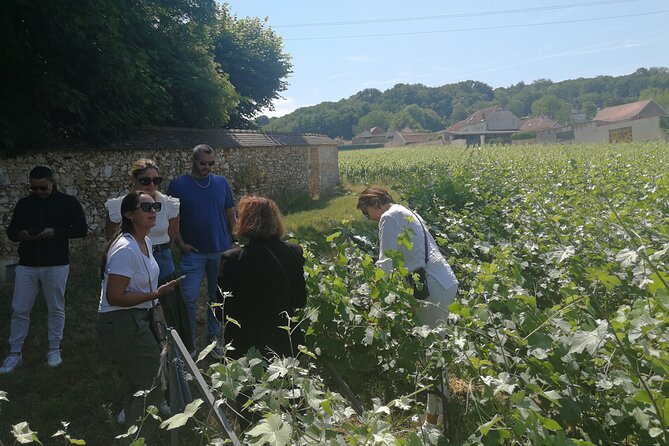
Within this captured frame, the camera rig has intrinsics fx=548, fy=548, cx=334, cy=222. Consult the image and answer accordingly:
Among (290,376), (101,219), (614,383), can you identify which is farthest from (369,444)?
(101,219)

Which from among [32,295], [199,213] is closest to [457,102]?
[199,213]

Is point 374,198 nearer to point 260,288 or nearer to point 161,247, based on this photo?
point 260,288

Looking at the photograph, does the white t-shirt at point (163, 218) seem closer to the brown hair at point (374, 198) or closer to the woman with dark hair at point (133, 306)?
the woman with dark hair at point (133, 306)

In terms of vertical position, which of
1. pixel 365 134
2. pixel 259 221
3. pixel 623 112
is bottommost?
pixel 259 221

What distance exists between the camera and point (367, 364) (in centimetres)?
332

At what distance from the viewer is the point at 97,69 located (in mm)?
8867

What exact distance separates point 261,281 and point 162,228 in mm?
1539

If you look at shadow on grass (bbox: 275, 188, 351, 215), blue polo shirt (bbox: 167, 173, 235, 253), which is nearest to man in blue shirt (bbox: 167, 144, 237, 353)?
blue polo shirt (bbox: 167, 173, 235, 253)

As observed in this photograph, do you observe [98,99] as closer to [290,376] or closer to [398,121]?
[290,376]

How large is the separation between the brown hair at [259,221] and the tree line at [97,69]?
6173mm

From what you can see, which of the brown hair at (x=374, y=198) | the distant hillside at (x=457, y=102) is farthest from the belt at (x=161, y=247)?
the distant hillside at (x=457, y=102)

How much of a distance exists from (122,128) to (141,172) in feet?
23.9

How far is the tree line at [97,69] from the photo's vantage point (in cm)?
787

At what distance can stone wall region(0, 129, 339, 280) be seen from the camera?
8.61 metres
